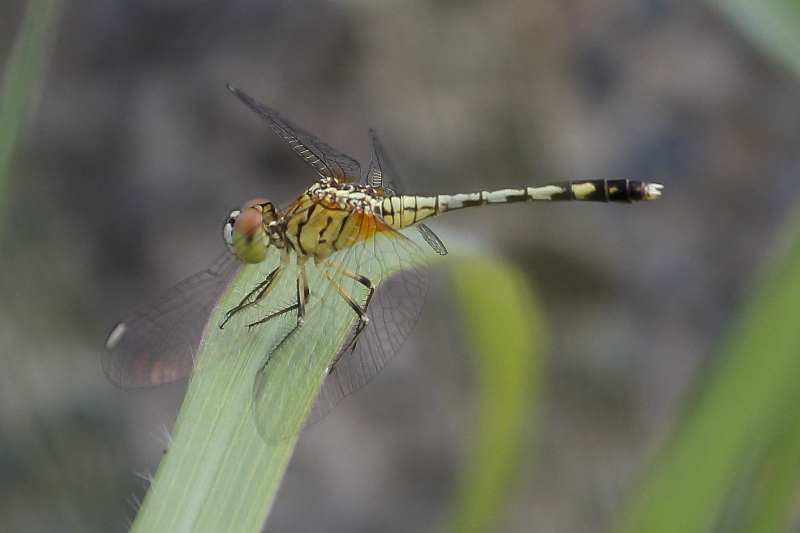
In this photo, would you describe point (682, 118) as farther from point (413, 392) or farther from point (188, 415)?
point (188, 415)

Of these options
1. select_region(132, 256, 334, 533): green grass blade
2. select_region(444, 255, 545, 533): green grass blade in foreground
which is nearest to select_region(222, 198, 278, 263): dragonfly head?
select_region(132, 256, 334, 533): green grass blade

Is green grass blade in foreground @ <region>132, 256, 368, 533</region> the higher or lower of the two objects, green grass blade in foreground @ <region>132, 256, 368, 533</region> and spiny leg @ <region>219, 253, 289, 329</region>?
the lower

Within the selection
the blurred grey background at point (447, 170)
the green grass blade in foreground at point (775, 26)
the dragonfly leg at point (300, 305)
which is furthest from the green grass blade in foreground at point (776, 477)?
the blurred grey background at point (447, 170)

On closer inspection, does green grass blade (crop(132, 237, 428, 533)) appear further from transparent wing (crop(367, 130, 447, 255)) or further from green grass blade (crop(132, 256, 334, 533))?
transparent wing (crop(367, 130, 447, 255))

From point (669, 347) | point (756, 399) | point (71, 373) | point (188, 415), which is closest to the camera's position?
point (756, 399)

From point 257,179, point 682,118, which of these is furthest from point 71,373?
point 682,118
